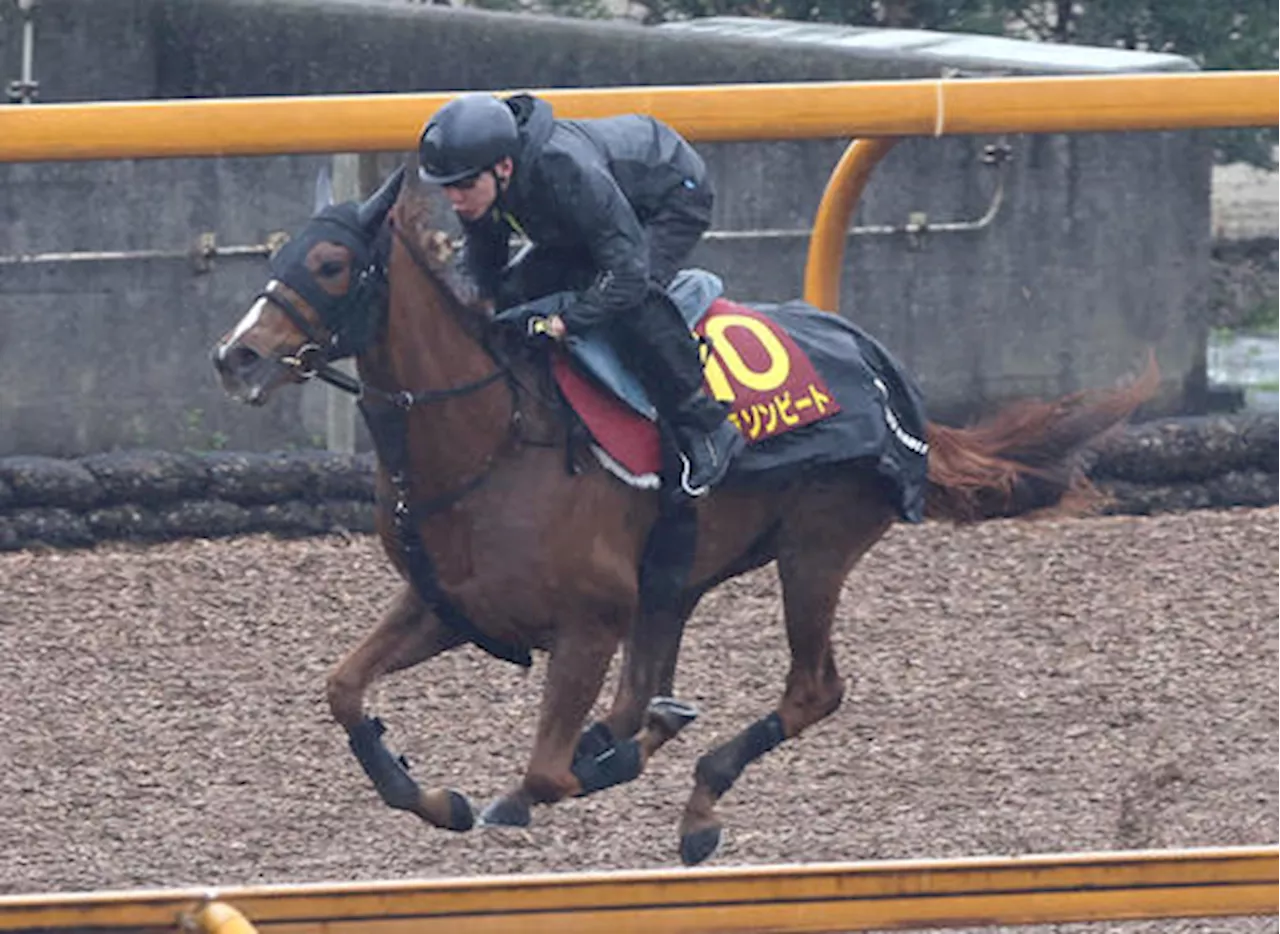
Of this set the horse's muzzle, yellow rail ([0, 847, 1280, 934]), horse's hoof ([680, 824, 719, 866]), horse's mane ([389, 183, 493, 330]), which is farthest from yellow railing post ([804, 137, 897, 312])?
yellow rail ([0, 847, 1280, 934])

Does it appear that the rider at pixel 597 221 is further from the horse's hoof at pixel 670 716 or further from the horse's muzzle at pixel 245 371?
the horse's hoof at pixel 670 716

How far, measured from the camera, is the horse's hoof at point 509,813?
6.27m

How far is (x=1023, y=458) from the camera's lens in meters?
7.21

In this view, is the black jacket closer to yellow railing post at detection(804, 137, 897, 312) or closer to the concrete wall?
yellow railing post at detection(804, 137, 897, 312)

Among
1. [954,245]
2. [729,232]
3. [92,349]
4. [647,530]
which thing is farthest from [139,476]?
[647,530]

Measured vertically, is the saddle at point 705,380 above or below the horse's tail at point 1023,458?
above

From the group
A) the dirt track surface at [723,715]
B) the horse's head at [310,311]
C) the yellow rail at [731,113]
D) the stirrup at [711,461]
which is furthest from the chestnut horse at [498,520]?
the dirt track surface at [723,715]

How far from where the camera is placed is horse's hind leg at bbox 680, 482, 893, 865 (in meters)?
6.62

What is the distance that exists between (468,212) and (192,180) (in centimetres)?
378

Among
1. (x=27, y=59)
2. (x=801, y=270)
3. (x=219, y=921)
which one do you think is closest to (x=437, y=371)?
(x=219, y=921)

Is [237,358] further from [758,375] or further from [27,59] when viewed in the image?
[27,59]

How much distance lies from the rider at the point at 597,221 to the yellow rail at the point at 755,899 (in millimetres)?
1394

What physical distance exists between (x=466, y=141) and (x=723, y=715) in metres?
2.69

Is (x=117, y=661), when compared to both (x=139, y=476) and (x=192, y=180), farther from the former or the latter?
(x=192, y=180)
